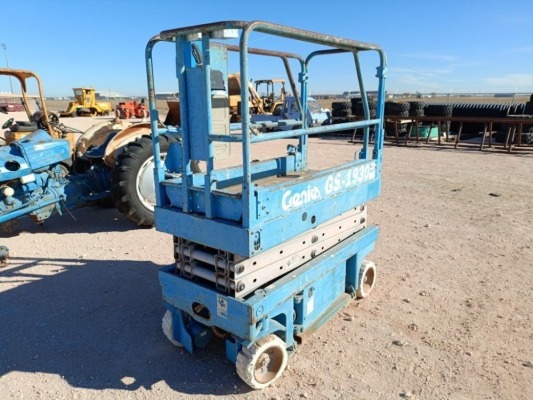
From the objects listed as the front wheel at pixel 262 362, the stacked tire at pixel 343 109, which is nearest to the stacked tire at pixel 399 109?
the stacked tire at pixel 343 109

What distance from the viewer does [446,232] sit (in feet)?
18.5

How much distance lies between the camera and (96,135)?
7176 millimetres

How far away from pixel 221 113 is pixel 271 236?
2.85 feet

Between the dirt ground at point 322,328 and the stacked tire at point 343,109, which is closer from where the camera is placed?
the dirt ground at point 322,328

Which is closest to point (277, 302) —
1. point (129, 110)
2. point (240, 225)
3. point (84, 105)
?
point (240, 225)

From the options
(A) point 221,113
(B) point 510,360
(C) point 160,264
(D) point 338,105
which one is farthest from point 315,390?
(D) point 338,105

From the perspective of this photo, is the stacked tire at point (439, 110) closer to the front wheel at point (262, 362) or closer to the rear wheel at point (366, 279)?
the rear wheel at point (366, 279)

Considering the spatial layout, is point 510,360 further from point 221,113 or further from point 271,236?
point 221,113

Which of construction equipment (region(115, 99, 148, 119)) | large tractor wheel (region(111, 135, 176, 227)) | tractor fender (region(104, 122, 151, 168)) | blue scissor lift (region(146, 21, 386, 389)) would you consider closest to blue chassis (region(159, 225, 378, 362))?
blue scissor lift (region(146, 21, 386, 389))

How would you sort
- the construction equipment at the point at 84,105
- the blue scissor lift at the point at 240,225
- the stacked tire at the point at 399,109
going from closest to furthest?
the blue scissor lift at the point at 240,225 < the stacked tire at the point at 399,109 < the construction equipment at the point at 84,105

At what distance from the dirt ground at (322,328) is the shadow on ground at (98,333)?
1 cm

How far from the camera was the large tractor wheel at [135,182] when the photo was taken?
5.45 metres

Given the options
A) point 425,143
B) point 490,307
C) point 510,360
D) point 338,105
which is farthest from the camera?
point 338,105

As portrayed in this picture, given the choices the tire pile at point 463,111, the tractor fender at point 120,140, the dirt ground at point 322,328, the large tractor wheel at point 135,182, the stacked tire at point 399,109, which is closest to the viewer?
the dirt ground at point 322,328
